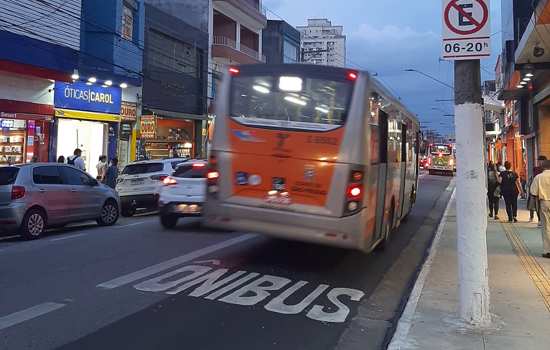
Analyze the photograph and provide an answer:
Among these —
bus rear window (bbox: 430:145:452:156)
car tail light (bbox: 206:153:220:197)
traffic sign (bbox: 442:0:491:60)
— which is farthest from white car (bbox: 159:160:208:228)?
bus rear window (bbox: 430:145:452:156)

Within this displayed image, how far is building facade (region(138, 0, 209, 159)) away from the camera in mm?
28453

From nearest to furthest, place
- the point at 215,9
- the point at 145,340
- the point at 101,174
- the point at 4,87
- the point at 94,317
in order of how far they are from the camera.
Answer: the point at 145,340
the point at 94,317
the point at 4,87
the point at 101,174
the point at 215,9

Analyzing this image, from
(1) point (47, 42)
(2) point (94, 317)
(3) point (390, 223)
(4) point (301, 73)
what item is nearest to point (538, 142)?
(3) point (390, 223)

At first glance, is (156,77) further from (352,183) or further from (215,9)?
(352,183)

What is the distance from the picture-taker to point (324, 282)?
843cm

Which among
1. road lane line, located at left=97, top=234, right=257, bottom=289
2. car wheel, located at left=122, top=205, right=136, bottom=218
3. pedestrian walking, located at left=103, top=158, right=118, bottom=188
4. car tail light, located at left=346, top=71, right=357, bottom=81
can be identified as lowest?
road lane line, located at left=97, top=234, right=257, bottom=289

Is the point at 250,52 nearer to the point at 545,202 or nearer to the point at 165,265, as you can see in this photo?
the point at 545,202

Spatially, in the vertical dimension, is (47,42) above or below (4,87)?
above

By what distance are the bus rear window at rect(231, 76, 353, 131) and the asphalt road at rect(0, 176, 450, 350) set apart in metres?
2.35

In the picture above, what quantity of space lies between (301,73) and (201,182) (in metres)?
5.36

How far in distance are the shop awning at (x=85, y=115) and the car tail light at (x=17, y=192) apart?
393 inches

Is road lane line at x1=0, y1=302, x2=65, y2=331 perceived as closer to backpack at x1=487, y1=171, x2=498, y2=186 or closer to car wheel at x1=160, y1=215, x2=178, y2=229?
car wheel at x1=160, y1=215, x2=178, y2=229

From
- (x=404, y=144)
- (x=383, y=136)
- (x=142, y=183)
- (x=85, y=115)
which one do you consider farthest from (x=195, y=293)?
(x=85, y=115)

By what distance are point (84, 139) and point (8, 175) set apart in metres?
11.7
